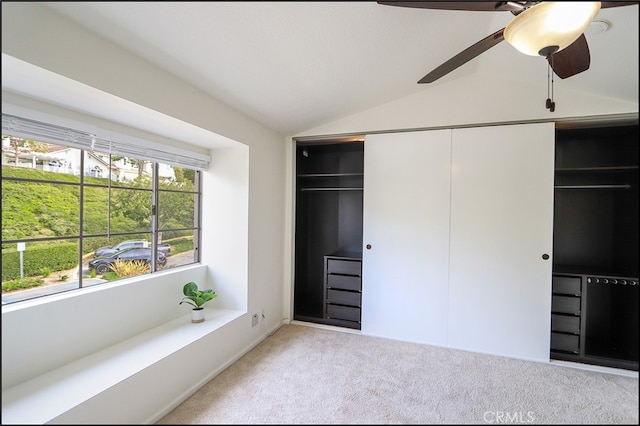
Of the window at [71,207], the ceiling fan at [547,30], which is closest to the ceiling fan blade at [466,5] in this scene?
the ceiling fan at [547,30]

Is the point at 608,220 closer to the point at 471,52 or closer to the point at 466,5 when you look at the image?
the point at 466,5

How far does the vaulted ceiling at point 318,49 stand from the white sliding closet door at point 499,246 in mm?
553

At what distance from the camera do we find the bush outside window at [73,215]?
114cm

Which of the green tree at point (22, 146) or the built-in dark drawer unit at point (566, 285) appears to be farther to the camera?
the built-in dark drawer unit at point (566, 285)

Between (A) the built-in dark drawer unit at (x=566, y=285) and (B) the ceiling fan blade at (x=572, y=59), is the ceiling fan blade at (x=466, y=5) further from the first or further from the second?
(A) the built-in dark drawer unit at (x=566, y=285)

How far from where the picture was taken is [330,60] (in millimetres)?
1457

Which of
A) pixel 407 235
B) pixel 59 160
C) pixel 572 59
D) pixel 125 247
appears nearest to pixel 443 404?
pixel 572 59

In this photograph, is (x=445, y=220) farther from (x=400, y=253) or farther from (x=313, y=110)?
(x=313, y=110)

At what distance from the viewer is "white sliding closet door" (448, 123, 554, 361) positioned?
→ 2131 millimetres

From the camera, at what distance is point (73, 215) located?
122cm

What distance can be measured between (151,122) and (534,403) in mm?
2225

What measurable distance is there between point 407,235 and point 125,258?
2.35m

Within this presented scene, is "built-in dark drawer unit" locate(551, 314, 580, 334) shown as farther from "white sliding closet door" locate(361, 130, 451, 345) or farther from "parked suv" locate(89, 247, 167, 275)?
"parked suv" locate(89, 247, 167, 275)

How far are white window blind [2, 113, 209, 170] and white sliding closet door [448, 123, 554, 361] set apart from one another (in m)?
2.36
